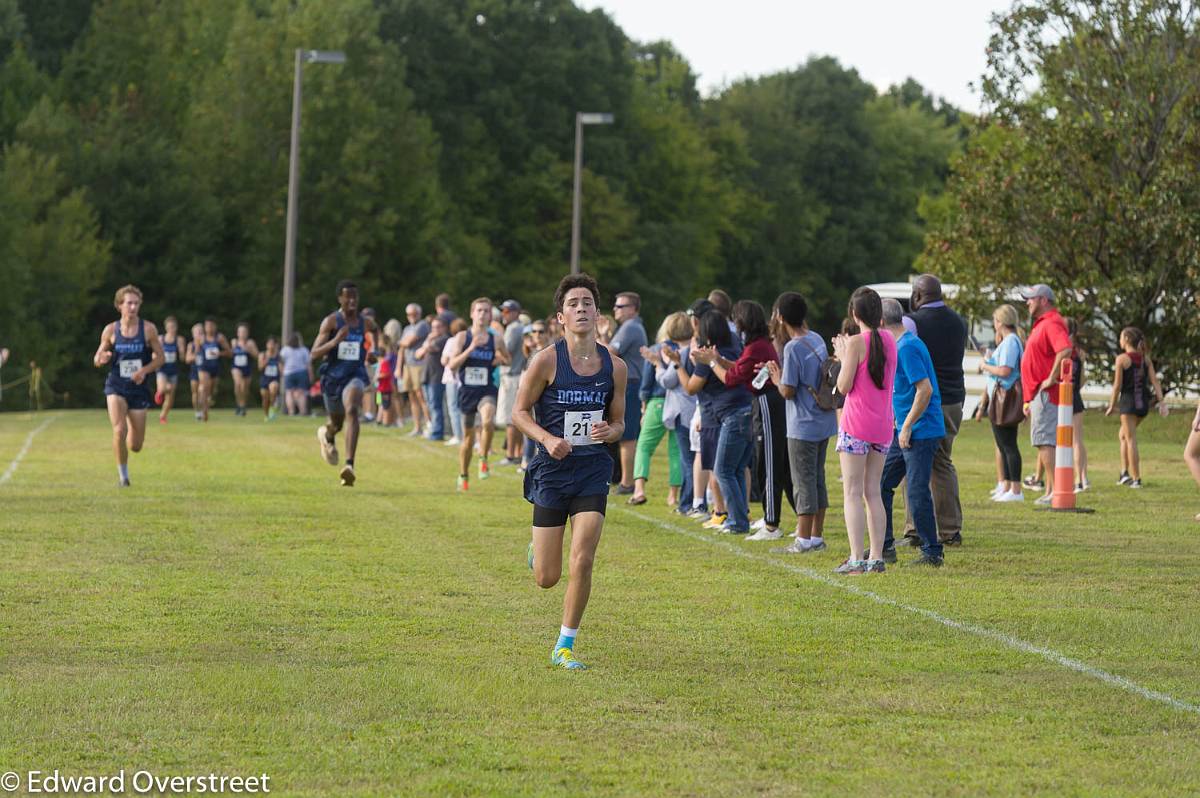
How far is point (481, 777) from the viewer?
6652 mm

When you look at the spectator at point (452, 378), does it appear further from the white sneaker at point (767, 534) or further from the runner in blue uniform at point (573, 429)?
the runner in blue uniform at point (573, 429)

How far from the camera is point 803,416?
44.5 feet

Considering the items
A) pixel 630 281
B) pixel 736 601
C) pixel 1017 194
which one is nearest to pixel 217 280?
pixel 630 281

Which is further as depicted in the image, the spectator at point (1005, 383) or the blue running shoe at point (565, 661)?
the spectator at point (1005, 383)

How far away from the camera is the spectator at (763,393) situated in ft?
48.2

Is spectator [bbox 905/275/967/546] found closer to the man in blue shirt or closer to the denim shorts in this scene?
the man in blue shirt

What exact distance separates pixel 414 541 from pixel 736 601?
158 inches

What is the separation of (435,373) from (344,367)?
883 cm

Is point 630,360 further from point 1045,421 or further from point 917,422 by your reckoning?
point 917,422

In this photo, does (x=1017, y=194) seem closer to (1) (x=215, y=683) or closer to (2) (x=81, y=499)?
(2) (x=81, y=499)

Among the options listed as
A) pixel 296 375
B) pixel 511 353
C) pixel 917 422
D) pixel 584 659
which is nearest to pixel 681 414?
pixel 917 422

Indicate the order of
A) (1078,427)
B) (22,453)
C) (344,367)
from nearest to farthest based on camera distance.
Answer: (344,367) < (1078,427) < (22,453)

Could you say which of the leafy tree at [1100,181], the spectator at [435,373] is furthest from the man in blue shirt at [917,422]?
the leafy tree at [1100,181]

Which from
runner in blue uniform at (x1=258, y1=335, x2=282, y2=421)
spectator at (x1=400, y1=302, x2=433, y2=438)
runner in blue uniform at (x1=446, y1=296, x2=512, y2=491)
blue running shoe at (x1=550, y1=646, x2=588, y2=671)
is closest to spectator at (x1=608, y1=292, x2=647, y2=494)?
runner in blue uniform at (x1=446, y1=296, x2=512, y2=491)
